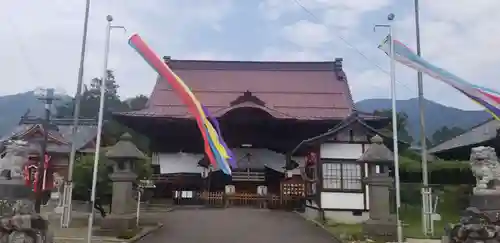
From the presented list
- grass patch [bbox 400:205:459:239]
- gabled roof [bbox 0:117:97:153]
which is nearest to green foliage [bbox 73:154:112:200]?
gabled roof [bbox 0:117:97:153]

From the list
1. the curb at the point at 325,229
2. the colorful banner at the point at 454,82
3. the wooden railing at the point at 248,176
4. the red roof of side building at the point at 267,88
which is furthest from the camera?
the red roof of side building at the point at 267,88

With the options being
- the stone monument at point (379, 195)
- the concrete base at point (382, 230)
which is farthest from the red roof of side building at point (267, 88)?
the concrete base at point (382, 230)

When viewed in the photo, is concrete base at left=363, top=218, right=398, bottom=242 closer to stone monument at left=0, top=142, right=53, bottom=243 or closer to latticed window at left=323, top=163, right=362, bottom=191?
latticed window at left=323, top=163, right=362, bottom=191

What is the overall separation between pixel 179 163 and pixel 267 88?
8444 millimetres

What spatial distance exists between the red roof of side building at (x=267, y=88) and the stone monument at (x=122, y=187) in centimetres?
1174

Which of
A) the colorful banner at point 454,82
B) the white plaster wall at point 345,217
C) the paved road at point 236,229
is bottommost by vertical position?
the paved road at point 236,229

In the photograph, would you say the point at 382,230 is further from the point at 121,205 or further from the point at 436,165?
the point at 436,165

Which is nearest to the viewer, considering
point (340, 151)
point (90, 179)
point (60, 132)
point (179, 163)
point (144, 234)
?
point (144, 234)

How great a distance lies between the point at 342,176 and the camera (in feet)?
54.2

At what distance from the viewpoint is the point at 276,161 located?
25.4 m

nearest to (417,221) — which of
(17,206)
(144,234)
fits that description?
(144,234)

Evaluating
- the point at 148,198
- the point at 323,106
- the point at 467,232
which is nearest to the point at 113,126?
the point at 148,198

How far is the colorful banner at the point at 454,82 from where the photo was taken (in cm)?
914

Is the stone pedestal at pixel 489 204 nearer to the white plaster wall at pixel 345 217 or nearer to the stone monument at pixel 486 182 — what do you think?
the stone monument at pixel 486 182
